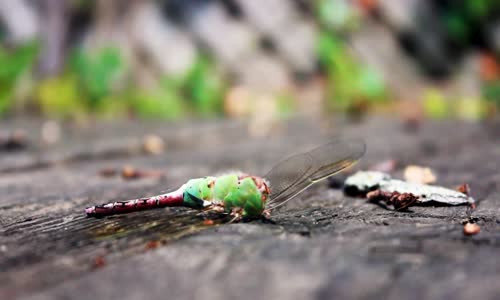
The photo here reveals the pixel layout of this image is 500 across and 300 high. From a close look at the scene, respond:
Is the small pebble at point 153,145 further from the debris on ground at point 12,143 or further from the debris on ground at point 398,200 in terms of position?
the debris on ground at point 398,200

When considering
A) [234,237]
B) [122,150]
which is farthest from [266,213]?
[122,150]

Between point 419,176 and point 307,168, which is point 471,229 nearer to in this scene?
point 307,168

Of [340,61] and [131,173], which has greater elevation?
[340,61]

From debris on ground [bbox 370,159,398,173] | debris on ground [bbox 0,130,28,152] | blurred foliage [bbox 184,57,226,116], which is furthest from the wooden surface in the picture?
blurred foliage [bbox 184,57,226,116]

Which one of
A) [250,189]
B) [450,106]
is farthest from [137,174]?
[450,106]

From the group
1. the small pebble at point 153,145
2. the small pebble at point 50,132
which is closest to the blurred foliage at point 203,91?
the small pebble at point 50,132

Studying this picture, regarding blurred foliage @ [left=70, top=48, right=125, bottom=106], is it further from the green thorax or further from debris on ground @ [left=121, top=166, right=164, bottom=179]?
the green thorax

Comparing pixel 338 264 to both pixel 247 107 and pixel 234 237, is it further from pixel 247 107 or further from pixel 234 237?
pixel 247 107
